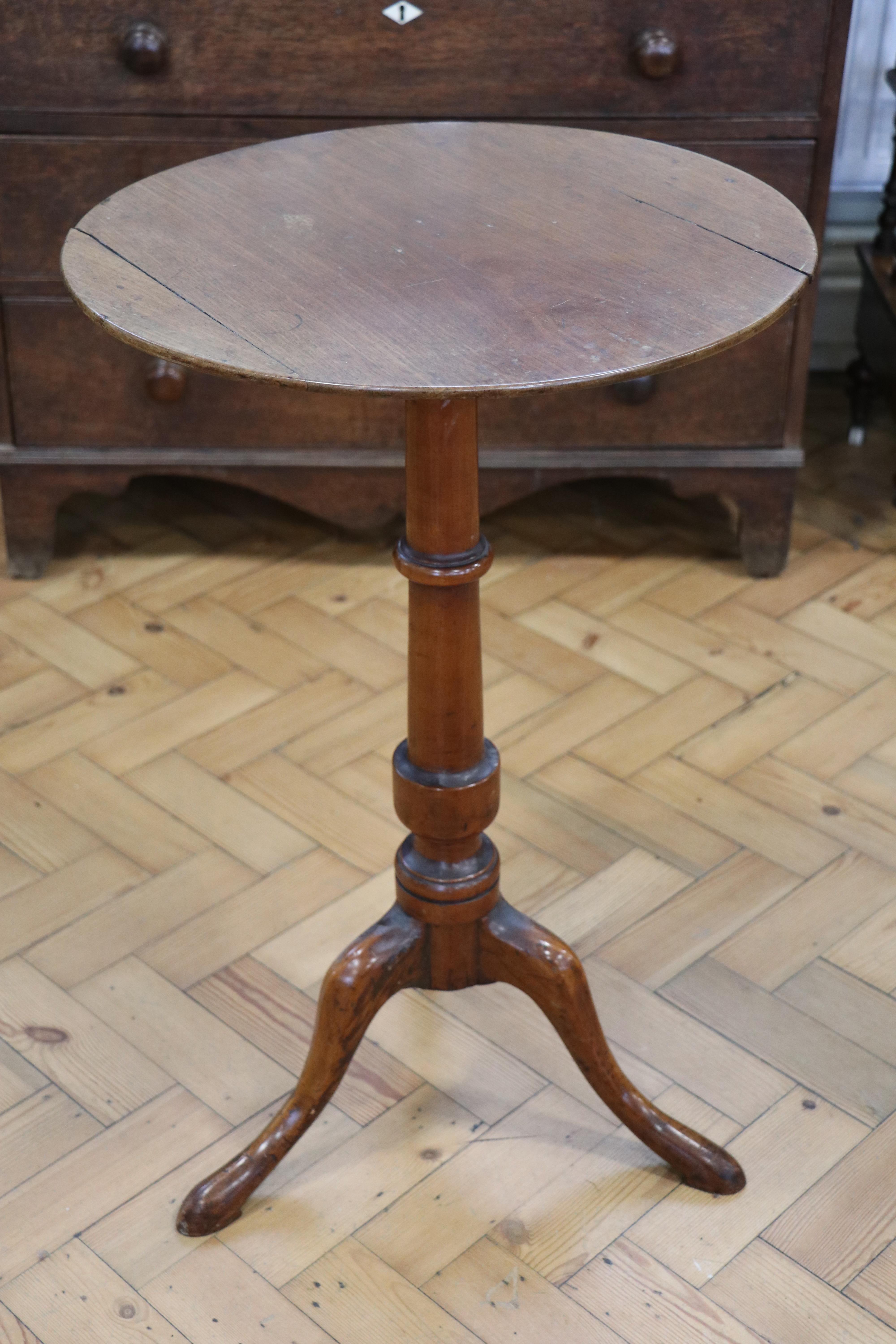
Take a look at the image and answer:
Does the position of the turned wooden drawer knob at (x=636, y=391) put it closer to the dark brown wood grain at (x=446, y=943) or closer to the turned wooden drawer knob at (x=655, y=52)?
the turned wooden drawer knob at (x=655, y=52)

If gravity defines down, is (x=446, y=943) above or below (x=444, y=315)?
below

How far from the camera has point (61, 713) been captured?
6.76 feet

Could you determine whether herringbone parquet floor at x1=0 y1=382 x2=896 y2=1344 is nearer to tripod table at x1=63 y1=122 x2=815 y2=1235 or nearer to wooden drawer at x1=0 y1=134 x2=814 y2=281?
tripod table at x1=63 y1=122 x2=815 y2=1235

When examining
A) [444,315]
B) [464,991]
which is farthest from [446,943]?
[444,315]

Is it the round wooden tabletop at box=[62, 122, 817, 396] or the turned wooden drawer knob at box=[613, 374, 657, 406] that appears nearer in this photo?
the round wooden tabletop at box=[62, 122, 817, 396]

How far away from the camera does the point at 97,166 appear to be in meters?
2.04

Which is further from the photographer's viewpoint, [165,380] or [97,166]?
[165,380]

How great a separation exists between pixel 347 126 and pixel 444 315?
3.29 feet

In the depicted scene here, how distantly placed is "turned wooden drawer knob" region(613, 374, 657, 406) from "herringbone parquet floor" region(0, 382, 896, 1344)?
0.30 metres

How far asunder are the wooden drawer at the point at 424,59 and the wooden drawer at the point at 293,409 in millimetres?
319

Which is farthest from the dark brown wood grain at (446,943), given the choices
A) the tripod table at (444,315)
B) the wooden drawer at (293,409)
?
the wooden drawer at (293,409)

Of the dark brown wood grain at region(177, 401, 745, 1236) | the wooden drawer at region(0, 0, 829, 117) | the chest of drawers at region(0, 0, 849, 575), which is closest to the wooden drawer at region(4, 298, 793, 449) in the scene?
the chest of drawers at region(0, 0, 849, 575)

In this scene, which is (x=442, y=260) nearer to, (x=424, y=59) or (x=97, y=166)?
(x=424, y=59)

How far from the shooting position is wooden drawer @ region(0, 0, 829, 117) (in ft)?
6.35
